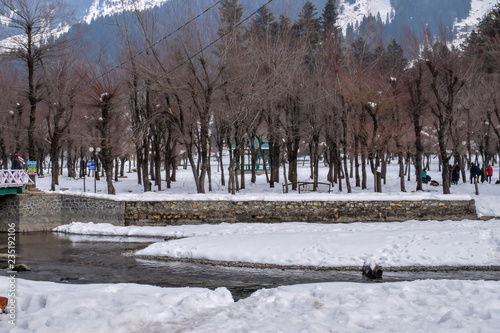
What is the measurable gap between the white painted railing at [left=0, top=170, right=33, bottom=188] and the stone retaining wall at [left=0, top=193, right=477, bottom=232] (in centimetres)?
68

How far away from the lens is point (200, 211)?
21.2 meters

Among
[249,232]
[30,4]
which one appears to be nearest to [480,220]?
[249,232]

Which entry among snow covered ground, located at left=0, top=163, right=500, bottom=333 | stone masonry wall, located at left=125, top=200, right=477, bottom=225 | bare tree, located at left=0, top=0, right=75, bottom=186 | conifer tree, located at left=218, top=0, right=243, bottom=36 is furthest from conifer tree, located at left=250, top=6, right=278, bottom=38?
snow covered ground, located at left=0, top=163, right=500, bottom=333

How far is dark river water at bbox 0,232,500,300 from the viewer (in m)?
12.0

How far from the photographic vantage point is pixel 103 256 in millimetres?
15703

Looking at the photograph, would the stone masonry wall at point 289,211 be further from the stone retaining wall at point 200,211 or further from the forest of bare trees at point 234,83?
the forest of bare trees at point 234,83

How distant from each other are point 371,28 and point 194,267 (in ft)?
65.1

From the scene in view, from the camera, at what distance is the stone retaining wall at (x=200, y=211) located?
20.5m

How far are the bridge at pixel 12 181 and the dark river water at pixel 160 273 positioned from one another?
17.2 ft

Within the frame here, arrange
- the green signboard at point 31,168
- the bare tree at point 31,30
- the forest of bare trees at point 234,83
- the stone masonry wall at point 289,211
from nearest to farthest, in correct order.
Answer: the stone masonry wall at point 289,211
the green signboard at point 31,168
the forest of bare trees at point 234,83
the bare tree at point 31,30

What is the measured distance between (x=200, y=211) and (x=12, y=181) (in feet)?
30.4

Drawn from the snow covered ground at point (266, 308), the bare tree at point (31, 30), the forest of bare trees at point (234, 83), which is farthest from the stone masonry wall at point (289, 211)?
the snow covered ground at point (266, 308)

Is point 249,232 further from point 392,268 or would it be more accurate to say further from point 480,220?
point 480,220

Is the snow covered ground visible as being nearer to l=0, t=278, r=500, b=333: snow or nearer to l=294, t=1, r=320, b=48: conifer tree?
l=0, t=278, r=500, b=333: snow
